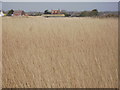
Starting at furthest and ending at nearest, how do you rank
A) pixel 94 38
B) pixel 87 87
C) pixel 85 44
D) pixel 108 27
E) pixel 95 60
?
pixel 108 27, pixel 94 38, pixel 85 44, pixel 95 60, pixel 87 87

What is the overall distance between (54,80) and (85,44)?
0.85m

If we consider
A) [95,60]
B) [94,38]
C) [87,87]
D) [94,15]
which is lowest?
[87,87]

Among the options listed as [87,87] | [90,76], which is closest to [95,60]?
[90,76]

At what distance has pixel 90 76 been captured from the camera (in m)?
1.21

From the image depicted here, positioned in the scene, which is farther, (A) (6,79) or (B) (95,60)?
(B) (95,60)

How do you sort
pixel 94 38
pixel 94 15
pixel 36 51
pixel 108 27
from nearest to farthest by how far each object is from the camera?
pixel 36 51
pixel 94 38
pixel 108 27
pixel 94 15

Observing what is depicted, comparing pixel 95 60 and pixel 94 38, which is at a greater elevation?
pixel 94 38

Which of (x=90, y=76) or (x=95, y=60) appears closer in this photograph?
(x=90, y=76)

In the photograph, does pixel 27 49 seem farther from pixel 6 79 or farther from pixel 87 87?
pixel 87 87

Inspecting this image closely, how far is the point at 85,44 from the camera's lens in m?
1.88

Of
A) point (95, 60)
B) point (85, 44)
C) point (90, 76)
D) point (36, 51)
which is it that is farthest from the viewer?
point (85, 44)

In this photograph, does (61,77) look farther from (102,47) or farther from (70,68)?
(102,47)

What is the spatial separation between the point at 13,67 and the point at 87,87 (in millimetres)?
675

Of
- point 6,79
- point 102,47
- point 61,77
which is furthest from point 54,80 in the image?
point 102,47
